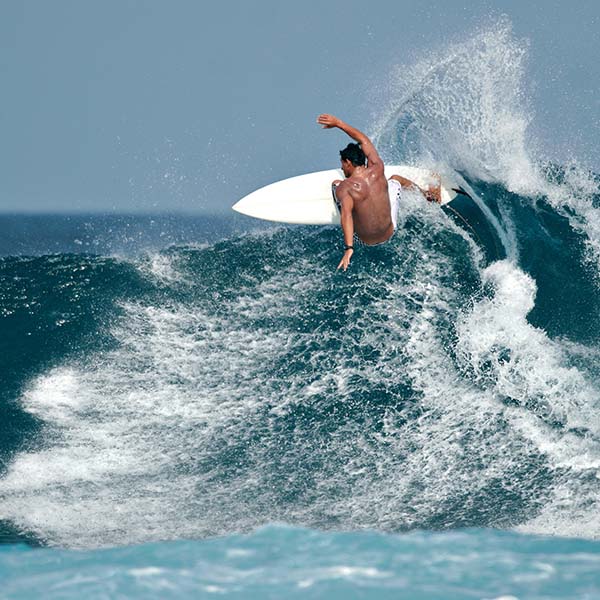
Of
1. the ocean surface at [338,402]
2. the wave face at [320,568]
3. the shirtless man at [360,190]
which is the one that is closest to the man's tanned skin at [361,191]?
the shirtless man at [360,190]

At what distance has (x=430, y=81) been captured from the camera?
6508 mm

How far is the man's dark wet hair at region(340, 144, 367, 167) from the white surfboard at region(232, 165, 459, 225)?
63cm

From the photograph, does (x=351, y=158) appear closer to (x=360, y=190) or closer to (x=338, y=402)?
(x=360, y=190)

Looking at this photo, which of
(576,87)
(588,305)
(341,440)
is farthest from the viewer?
(576,87)

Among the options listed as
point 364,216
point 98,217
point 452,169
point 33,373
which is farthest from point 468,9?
point 33,373

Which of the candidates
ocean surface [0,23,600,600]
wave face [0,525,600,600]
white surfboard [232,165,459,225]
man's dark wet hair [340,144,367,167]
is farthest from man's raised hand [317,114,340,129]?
wave face [0,525,600,600]

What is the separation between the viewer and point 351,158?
→ 570cm

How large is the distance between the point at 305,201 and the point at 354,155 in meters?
0.80

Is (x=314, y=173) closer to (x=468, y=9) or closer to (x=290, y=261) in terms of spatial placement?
(x=290, y=261)

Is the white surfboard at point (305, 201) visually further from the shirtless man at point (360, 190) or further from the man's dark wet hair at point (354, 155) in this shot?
the man's dark wet hair at point (354, 155)

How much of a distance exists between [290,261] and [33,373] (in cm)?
212

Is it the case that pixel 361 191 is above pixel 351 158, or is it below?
below

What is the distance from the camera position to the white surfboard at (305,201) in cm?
635

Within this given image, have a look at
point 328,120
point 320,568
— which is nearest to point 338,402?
point 320,568
